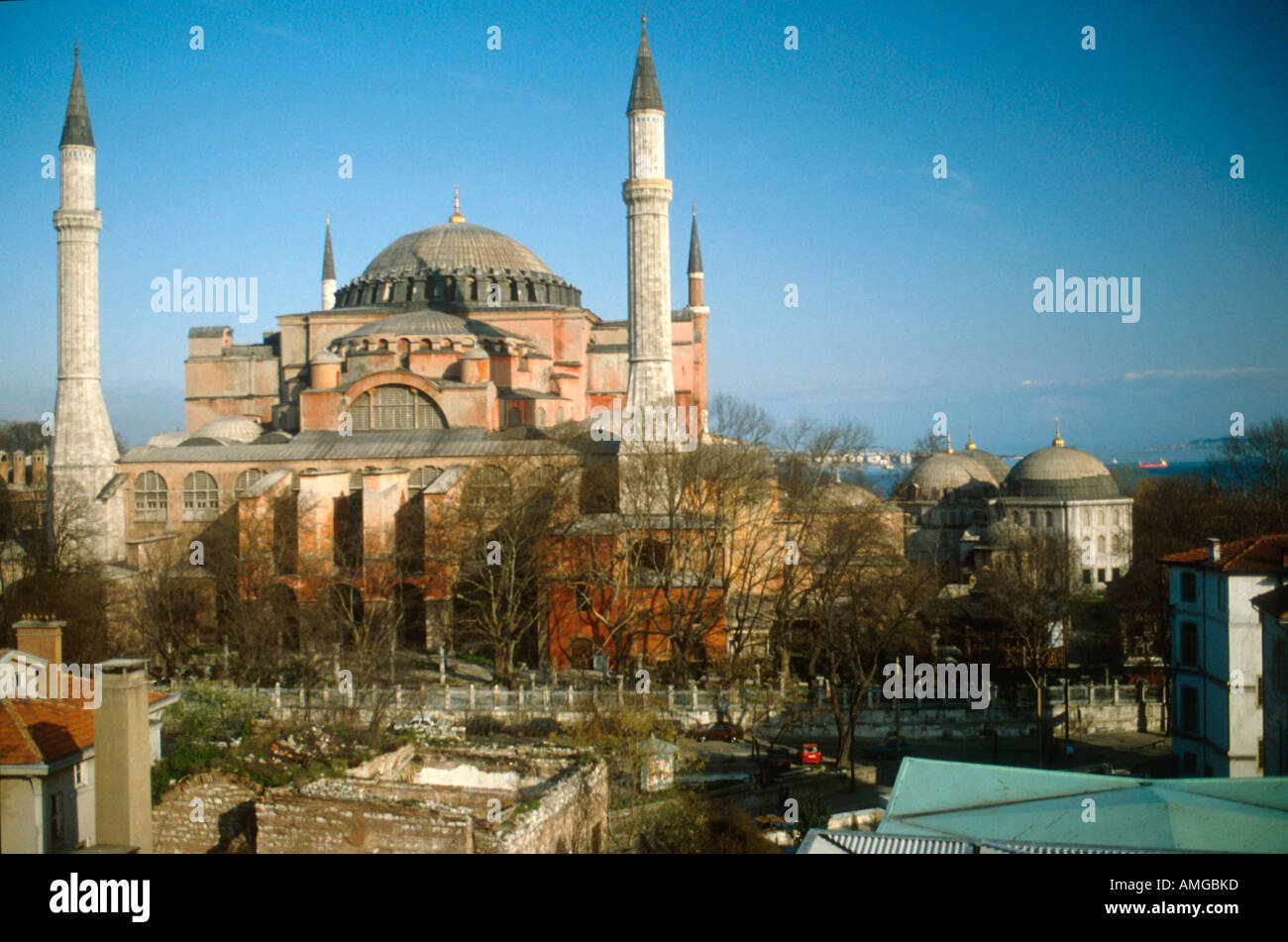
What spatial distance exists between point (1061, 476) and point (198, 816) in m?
30.0

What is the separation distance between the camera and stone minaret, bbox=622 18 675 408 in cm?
2038

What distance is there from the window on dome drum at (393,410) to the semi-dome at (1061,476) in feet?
64.8

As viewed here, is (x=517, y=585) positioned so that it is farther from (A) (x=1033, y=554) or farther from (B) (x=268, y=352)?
(B) (x=268, y=352)

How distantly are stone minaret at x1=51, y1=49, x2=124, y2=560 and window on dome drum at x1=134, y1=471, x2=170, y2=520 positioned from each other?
0.79m

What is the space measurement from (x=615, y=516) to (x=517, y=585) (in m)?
1.96

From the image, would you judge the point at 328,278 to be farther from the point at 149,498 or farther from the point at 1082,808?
the point at 1082,808

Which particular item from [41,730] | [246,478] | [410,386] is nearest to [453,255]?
[410,386]

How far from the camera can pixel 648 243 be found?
2067 centimetres

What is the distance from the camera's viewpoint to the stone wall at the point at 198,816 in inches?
393

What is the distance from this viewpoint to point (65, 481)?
70.5 ft

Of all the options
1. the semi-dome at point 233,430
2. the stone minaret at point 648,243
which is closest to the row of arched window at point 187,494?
the semi-dome at point 233,430
